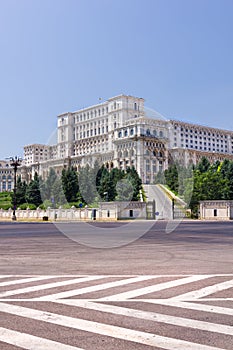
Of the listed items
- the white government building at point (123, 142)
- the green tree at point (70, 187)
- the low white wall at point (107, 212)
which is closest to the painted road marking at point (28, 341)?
the low white wall at point (107, 212)

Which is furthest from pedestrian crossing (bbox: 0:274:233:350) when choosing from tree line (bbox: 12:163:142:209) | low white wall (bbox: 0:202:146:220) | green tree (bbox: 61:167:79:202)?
green tree (bbox: 61:167:79:202)

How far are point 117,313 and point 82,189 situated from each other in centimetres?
6998

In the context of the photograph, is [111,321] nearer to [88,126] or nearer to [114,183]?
[114,183]

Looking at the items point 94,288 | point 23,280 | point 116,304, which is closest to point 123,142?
point 23,280

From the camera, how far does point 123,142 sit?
138 metres

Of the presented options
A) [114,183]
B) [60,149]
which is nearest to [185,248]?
[114,183]

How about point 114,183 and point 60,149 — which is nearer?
point 114,183

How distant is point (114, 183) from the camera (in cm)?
8156

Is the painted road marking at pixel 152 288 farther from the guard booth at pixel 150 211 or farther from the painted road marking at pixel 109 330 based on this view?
the guard booth at pixel 150 211

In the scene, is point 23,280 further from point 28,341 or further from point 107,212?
point 107,212

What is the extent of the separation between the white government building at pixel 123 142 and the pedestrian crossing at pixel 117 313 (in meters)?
102

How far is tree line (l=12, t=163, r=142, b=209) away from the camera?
7312 centimetres

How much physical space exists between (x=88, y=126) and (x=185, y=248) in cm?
15807

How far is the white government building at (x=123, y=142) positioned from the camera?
13062 centimetres
